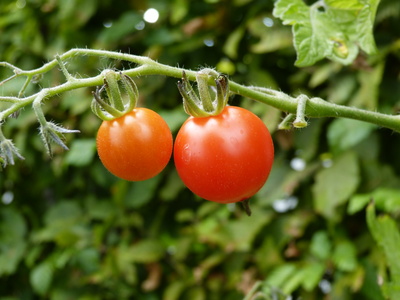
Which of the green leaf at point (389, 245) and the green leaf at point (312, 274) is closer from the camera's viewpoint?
the green leaf at point (389, 245)

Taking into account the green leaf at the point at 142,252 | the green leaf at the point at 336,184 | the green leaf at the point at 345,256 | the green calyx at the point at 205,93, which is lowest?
the green leaf at the point at 142,252

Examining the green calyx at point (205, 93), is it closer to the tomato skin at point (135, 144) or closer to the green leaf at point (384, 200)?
the tomato skin at point (135, 144)

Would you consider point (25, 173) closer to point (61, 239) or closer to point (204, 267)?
point (61, 239)

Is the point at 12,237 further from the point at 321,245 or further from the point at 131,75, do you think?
the point at 131,75

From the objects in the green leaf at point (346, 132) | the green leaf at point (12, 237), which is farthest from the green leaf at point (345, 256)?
the green leaf at point (12, 237)

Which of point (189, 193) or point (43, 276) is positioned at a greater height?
point (189, 193)

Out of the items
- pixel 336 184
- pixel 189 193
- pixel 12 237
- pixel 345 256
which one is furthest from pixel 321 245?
pixel 12 237
